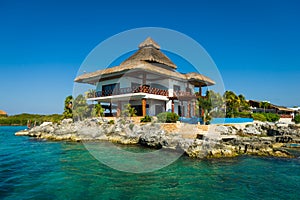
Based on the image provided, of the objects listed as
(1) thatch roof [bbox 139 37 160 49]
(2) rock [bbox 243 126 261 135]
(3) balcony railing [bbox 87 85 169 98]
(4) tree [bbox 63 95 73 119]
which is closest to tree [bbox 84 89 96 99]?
(3) balcony railing [bbox 87 85 169 98]

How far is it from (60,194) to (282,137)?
15919mm

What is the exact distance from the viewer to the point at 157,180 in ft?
22.1

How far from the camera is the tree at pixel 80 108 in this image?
69.8 ft

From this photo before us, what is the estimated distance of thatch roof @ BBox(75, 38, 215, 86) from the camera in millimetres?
17728

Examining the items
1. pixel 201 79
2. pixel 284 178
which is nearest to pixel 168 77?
pixel 201 79

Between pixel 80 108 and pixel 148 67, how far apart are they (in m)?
9.00

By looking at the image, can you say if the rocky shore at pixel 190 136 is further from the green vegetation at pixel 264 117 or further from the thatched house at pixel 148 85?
the green vegetation at pixel 264 117

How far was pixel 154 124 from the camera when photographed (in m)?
14.8

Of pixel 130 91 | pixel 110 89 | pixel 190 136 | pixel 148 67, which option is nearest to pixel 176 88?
pixel 130 91

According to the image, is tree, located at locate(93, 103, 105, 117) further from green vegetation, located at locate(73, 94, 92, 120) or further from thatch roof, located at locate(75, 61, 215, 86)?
thatch roof, located at locate(75, 61, 215, 86)

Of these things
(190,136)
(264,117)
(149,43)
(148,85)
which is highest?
(149,43)

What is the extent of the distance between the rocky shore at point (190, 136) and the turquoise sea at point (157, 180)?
114 centimetres

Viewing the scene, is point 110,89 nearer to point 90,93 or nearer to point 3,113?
point 90,93

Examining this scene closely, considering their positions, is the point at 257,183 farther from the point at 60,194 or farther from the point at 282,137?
the point at 282,137
